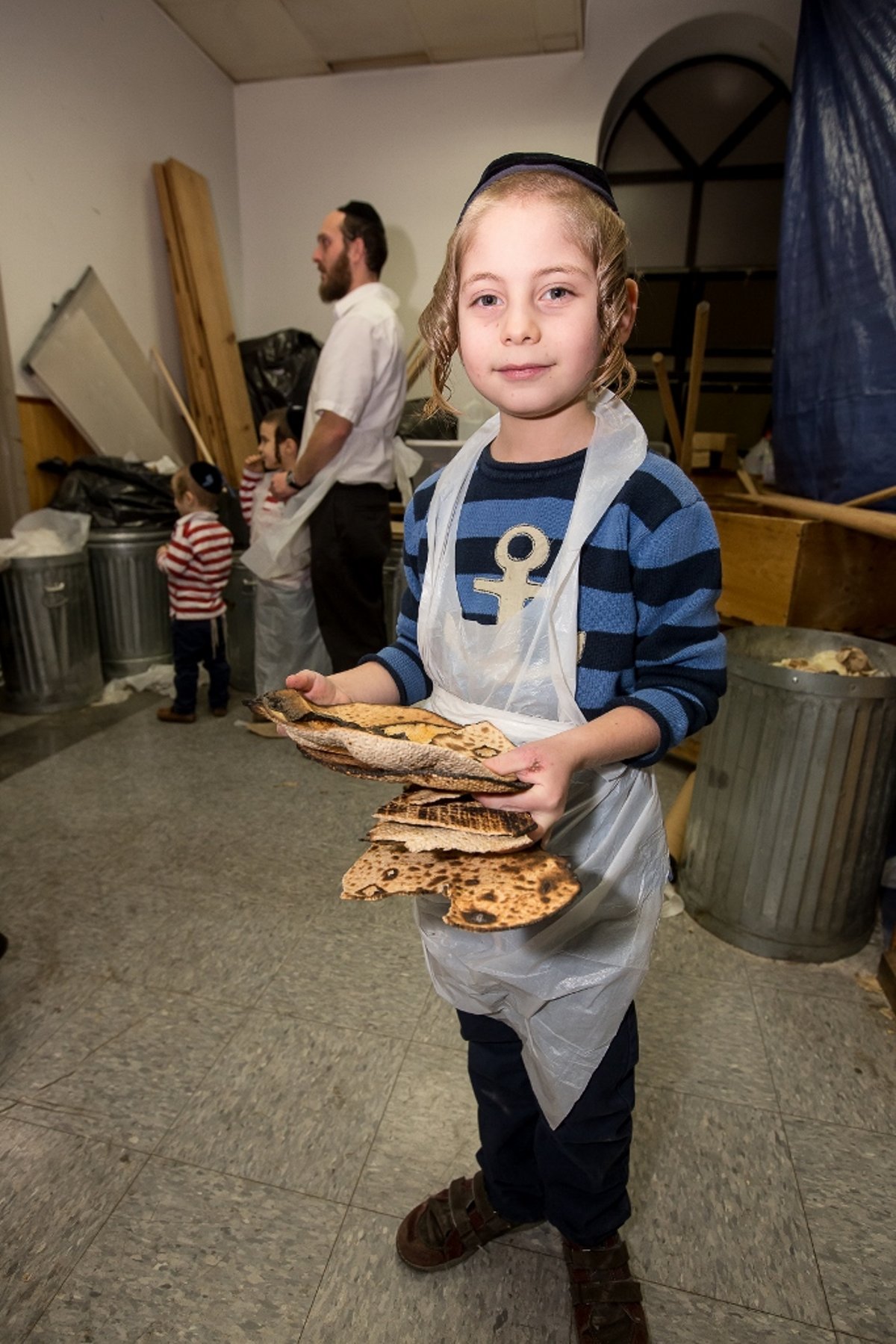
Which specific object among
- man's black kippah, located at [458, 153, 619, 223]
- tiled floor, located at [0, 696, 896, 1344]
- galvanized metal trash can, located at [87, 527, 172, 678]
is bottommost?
tiled floor, located at [0, 696, 896, 1344]

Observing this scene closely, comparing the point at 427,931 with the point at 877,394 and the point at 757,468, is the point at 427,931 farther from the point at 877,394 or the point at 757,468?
the point at 757,468

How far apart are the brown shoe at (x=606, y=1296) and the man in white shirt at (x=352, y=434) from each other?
79.8 inches

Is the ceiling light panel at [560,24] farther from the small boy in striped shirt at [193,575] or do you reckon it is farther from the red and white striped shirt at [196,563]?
the red and white striped shirt at [196,563]

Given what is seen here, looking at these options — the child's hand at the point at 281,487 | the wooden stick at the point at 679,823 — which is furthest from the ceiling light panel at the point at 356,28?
the wooden stick at the point at 679,823

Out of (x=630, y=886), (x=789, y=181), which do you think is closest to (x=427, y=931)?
(x=630, y=886)

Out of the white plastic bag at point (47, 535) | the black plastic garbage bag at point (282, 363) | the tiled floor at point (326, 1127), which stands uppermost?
the black plastic garbage bag at point (282, 363)

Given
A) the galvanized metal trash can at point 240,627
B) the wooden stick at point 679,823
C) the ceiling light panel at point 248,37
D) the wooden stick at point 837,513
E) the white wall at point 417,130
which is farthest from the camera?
A: the white wall at point 417,130

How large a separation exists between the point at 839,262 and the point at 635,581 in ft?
5.89

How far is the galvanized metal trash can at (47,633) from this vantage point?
294cm

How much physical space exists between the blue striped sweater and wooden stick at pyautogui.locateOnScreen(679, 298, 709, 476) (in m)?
1.22

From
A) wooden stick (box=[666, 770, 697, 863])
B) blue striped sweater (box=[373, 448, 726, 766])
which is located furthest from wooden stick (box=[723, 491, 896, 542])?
blue striped sweater (box=[373, 448, 726, 766])

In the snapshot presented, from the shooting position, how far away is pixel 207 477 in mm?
3094

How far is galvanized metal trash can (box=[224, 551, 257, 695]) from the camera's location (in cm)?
335

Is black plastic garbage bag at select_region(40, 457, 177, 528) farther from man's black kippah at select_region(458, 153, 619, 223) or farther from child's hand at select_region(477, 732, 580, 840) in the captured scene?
child's hand at select_region(477, 732, 580, 840)
